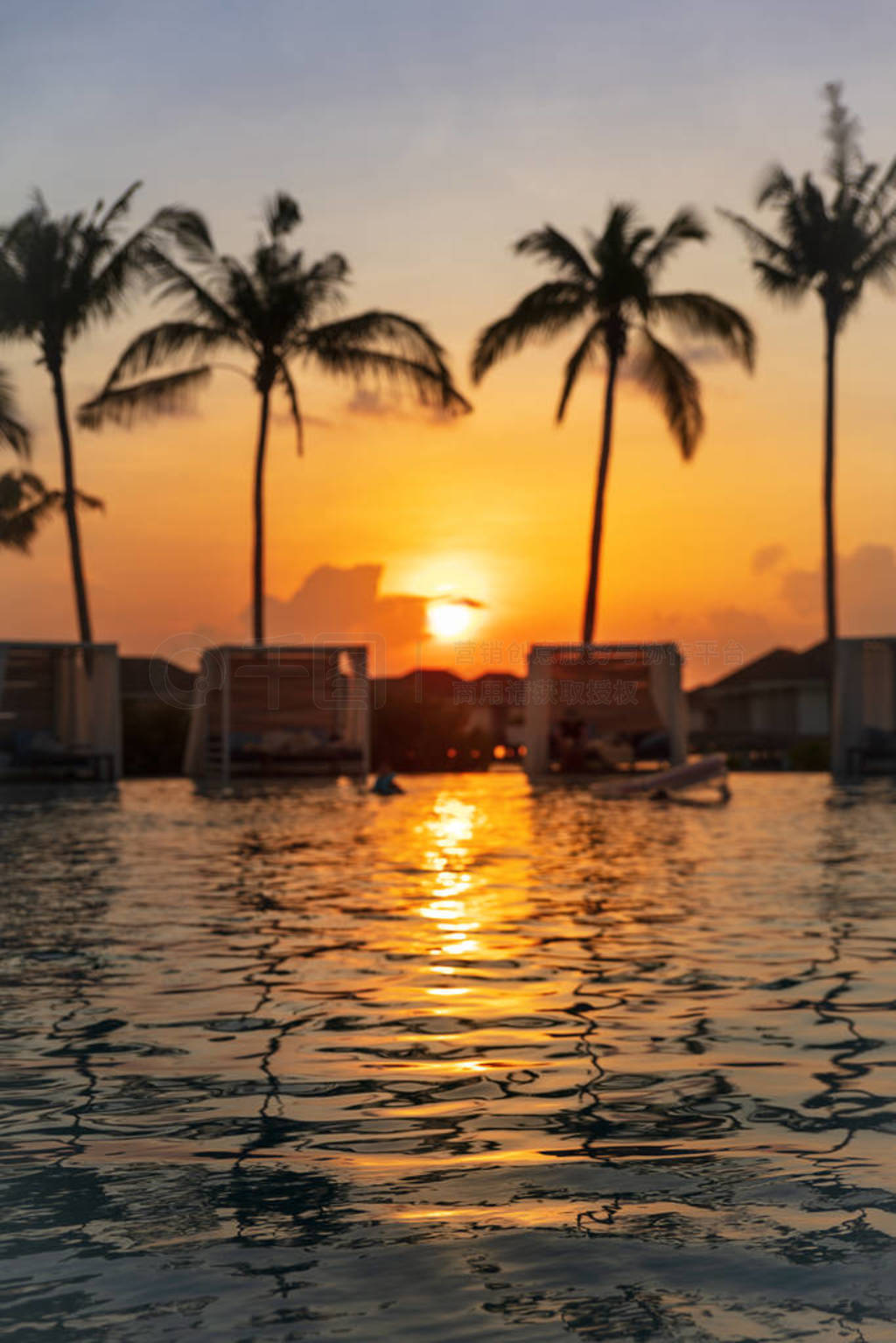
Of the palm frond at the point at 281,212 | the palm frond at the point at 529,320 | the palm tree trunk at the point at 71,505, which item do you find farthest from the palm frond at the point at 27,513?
the palm frond at the point at 529,320

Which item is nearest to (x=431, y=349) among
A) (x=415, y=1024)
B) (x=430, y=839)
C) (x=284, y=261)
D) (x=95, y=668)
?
(x=284, y=261)

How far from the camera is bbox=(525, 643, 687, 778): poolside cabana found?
32.4 metres

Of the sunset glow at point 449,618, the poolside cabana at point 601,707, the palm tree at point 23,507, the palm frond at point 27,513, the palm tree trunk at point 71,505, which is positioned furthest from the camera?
the palm frond at point 27,513

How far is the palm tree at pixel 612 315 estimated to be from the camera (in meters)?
34.1

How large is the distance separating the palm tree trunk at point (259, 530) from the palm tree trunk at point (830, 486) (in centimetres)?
1176

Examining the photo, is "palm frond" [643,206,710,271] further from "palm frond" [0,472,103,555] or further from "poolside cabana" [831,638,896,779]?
"palm frond" [0,472,103,555]

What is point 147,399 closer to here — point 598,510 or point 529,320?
point 529,320

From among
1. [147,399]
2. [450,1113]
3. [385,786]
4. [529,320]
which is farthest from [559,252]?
[450,1113]

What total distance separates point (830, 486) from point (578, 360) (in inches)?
239

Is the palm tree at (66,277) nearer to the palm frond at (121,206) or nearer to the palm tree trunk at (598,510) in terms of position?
the palm frond at (121,206)

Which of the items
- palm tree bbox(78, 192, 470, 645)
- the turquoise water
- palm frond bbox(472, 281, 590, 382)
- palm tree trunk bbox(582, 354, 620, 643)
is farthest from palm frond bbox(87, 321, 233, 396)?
the turquoise water

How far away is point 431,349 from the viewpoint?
33.7 meters

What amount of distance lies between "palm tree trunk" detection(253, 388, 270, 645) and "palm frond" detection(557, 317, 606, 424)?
593 centimetres

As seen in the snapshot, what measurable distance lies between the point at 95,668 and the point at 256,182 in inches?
418
